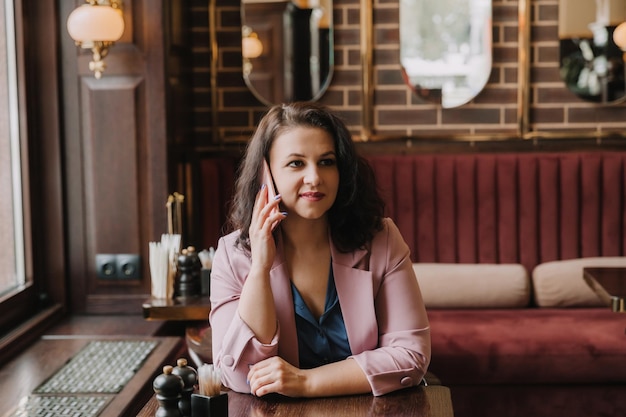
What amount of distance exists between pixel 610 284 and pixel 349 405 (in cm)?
156

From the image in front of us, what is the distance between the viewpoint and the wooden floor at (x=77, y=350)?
2494mm

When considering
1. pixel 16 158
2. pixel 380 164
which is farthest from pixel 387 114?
pixel 16 158

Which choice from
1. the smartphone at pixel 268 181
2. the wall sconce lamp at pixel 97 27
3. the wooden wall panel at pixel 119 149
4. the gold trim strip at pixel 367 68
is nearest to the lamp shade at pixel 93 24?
the wall sconce lamp at pixel 97 27

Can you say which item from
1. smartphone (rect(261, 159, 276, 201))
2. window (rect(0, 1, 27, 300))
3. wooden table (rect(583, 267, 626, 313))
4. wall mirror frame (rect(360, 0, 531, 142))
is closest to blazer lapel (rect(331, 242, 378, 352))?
smartphone (rect(261, 159, 276, 201))

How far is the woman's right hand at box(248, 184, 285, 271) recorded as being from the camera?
183 centimetres

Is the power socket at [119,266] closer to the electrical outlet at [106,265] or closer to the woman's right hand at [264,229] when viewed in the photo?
the electrical outlet at [106,265]

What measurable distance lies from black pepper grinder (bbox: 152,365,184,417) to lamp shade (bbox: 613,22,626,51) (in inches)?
126

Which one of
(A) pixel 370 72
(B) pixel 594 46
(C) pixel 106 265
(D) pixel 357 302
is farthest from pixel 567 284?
(D) pixel 357 302

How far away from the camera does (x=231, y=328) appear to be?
1.83m

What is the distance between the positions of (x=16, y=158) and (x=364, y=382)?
216 centimetres

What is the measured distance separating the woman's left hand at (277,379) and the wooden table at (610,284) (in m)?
1.36

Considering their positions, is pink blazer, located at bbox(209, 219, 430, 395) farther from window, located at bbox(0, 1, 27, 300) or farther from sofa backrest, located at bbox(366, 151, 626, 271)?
sofa backrest, located at bbox(366, 151, 626, 271)

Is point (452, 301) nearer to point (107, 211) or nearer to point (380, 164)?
point (380, 164)

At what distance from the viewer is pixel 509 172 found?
4012mm
